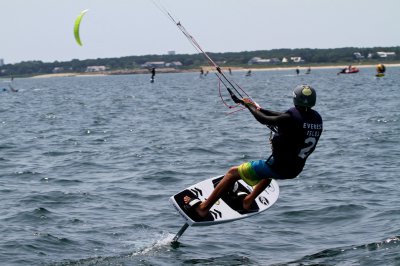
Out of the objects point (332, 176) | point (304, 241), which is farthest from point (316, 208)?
point (332, 176)

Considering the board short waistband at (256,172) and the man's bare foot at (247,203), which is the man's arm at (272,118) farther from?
the man's bare foot at (247,203)

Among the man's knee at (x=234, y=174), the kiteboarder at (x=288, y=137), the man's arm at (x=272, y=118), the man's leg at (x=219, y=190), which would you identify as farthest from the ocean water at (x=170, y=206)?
the man's arm at (x=272, y=118)

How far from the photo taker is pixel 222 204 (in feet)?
38.1

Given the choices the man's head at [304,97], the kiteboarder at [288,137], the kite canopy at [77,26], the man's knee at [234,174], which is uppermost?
the kite canopy at [77,26]

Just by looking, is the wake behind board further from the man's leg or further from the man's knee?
the man's knee

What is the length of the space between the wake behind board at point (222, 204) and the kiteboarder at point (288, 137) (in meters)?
0.84

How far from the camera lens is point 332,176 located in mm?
16938

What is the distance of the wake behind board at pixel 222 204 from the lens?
11008 millimetres

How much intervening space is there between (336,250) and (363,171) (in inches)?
280

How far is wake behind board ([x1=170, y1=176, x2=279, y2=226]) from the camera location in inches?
433

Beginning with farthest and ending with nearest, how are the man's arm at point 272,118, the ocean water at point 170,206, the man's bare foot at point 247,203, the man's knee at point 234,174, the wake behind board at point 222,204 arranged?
the man's bare foot at point 247,203
the wake behind board at point 222,204
the ocean water at point 170,206
the man's knee at point 234,174
the man's arm at point 272,118

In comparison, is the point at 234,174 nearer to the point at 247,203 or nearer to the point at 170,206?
the point at 247,203

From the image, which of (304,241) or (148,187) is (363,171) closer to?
(148,187)

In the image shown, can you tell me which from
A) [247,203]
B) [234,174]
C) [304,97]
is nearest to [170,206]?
[247,203]
